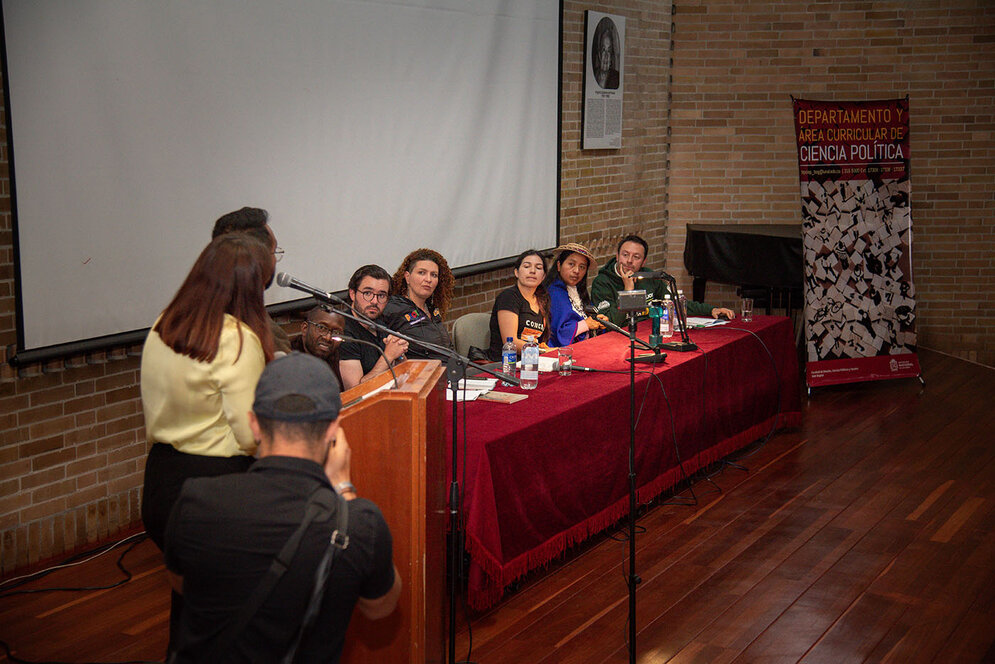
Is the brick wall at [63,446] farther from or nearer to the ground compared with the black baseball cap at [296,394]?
nearer to the ground

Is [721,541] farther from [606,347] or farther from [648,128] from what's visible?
[648,128]

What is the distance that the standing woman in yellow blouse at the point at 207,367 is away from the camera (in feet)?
8.29

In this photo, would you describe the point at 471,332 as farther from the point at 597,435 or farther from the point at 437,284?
the point at 597,435

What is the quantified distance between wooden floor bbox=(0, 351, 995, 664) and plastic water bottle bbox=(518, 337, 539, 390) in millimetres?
782

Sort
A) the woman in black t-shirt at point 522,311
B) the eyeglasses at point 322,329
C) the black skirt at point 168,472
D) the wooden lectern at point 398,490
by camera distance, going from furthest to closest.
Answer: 1. the woman in black t-shirt at point 522,311
2. the eyeglasses at point 322,329
3. the wooden lectern at point 398,490
4. the black skirt at point 168,472

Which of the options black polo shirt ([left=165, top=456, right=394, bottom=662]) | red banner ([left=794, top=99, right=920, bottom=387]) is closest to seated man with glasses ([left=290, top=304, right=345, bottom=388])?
black polo shirt ([left=165, top=456, right=394, bottom=662])

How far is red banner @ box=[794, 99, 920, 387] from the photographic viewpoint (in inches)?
301

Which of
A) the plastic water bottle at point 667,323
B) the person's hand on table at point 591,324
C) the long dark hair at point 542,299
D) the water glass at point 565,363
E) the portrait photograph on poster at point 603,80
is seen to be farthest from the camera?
the portrait photograph on poster at point 603,80

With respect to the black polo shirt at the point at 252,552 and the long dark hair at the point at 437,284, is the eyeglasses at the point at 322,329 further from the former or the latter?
the black polo shirt at the point at 252,552

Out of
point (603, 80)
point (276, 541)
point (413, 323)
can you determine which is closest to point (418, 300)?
point (413, 323)

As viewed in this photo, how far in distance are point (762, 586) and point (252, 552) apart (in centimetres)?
300

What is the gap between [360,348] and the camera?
452cm

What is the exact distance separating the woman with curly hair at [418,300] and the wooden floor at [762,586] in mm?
1204

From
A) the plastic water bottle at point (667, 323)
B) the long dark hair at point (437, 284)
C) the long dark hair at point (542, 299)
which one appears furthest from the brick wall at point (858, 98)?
the long dark hair at point (437, 284)
